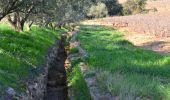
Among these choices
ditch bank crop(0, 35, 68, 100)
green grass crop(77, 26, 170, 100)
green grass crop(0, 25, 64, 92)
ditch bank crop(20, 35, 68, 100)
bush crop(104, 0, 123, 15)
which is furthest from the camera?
bush crop(104, 0, 123, 15)

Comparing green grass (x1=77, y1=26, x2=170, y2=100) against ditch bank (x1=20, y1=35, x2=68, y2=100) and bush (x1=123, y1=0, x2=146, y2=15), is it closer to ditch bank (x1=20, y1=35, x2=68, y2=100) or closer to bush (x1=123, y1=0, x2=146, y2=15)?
ditch bank (x1=20, y1=35, x2=68, y2=100)

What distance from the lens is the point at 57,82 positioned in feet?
76.1

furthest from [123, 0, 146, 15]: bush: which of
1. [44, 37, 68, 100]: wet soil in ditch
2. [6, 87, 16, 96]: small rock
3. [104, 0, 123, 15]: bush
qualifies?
[6, 87, 16, 96]: small rock

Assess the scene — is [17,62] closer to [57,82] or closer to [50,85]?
[50,85]

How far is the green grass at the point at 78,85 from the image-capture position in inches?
693

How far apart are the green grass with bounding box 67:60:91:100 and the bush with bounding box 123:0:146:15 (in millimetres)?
110916

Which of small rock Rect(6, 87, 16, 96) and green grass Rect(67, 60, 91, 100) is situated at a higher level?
small rock Rect(6, 87, 16, 96)

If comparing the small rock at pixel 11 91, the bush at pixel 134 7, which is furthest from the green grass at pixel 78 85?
the bush at pixel 134 7

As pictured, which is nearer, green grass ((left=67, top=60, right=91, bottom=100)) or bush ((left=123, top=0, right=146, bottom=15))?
green grass ((left=67, top=60, right=91, bottom=100))

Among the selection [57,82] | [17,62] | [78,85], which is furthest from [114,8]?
[78,85]

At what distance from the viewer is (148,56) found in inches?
966

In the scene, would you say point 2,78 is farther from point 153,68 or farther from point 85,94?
point 153,68

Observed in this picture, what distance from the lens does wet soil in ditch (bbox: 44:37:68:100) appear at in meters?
20.3

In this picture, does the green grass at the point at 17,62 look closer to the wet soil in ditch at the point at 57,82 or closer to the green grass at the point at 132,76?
the wet soil in ditch at the point at 57,82
